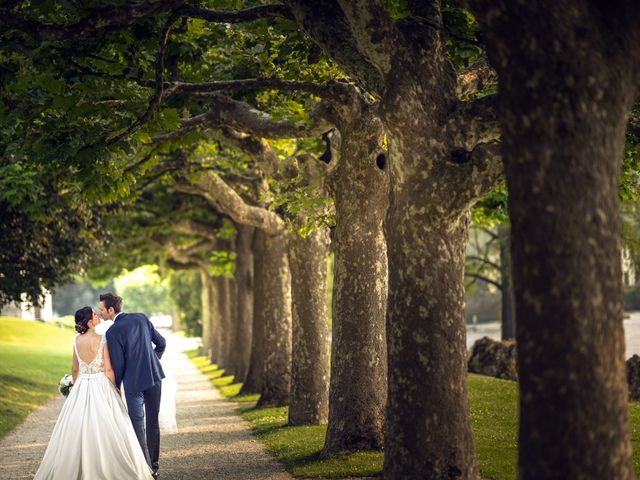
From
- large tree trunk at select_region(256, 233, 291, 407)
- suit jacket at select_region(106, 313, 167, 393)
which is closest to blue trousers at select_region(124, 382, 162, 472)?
suit jacket at select_region(106, 313, 167, 393)

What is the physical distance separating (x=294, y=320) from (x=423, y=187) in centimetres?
878

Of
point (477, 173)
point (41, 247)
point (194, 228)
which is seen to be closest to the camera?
point (477, 173)

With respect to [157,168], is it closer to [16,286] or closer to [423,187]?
[16,286]

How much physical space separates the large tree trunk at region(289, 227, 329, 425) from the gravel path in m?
1.11

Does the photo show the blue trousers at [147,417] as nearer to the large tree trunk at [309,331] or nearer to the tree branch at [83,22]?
the tree branch at [83,22]

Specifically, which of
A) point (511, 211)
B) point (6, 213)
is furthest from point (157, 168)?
point (511, 211)

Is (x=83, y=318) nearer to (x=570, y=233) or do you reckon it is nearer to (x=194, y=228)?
(x=570, y=233)

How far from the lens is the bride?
988 cm

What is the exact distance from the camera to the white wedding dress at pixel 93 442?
9.86m

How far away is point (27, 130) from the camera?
39.9 ft

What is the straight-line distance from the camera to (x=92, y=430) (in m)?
10.0

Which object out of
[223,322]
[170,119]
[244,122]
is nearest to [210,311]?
[223,322]

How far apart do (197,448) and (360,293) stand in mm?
3670

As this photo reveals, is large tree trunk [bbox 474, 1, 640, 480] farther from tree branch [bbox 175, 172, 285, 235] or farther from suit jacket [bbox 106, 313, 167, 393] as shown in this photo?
tree branch [bbox 175, 172, 285, 235]
